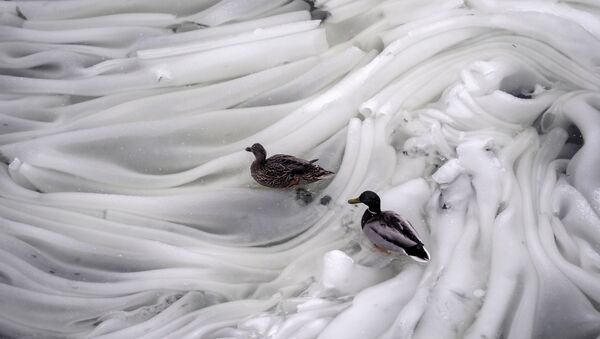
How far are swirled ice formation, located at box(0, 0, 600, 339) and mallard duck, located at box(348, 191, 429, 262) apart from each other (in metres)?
0.09

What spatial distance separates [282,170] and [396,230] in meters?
0.43

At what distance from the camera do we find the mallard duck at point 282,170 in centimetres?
191

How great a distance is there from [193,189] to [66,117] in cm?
60

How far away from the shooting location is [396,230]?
1.66m

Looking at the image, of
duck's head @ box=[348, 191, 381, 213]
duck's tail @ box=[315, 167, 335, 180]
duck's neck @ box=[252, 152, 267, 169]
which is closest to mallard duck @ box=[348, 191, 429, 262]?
duck's head @ box=[348, 191, 381, 213]

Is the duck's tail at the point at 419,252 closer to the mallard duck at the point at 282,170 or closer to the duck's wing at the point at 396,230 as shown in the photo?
the duck's wing at the point at 396,230

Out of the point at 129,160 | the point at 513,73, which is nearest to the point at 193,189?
the point at 129,160

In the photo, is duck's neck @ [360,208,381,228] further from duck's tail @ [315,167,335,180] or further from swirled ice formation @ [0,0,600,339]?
Answer: duck's tail @ [315,167,335,180]

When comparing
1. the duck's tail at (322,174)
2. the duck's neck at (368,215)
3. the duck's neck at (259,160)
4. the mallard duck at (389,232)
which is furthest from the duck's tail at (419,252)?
the duck's neck at (259,160)

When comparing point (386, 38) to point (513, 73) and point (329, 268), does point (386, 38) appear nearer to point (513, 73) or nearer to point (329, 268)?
point (513, 73)

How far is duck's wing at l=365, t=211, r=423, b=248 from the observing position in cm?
164

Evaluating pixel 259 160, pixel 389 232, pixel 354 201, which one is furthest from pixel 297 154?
pixel 389 232

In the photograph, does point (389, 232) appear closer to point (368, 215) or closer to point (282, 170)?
point (368, 215)

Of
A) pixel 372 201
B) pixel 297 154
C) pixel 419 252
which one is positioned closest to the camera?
pixel 419 252
